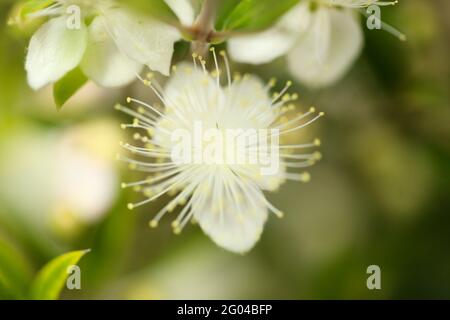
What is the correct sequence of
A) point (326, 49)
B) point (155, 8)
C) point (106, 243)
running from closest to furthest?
point (155, 8) → point (326, 49) → point (106, 243)

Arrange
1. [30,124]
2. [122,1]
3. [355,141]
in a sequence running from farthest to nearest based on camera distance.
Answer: [355,141]
[30,124]
[122,1]

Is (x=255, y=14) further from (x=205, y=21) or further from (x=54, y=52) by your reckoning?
(x=54, y=52)

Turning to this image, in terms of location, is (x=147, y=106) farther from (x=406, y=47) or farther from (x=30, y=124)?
(x=406, y=47)

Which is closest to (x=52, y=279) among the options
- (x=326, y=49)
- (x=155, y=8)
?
(x=155, y=8)

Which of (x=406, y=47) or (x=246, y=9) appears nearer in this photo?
(x=246, y=9)

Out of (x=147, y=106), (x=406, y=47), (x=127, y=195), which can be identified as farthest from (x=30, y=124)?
(x=406, y=47)

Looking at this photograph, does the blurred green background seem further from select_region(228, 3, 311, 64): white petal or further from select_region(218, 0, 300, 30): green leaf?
select_region(218, 0, 300, 30): green leaf

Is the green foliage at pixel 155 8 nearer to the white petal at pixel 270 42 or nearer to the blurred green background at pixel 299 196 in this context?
the white petal at pixel 270 42
